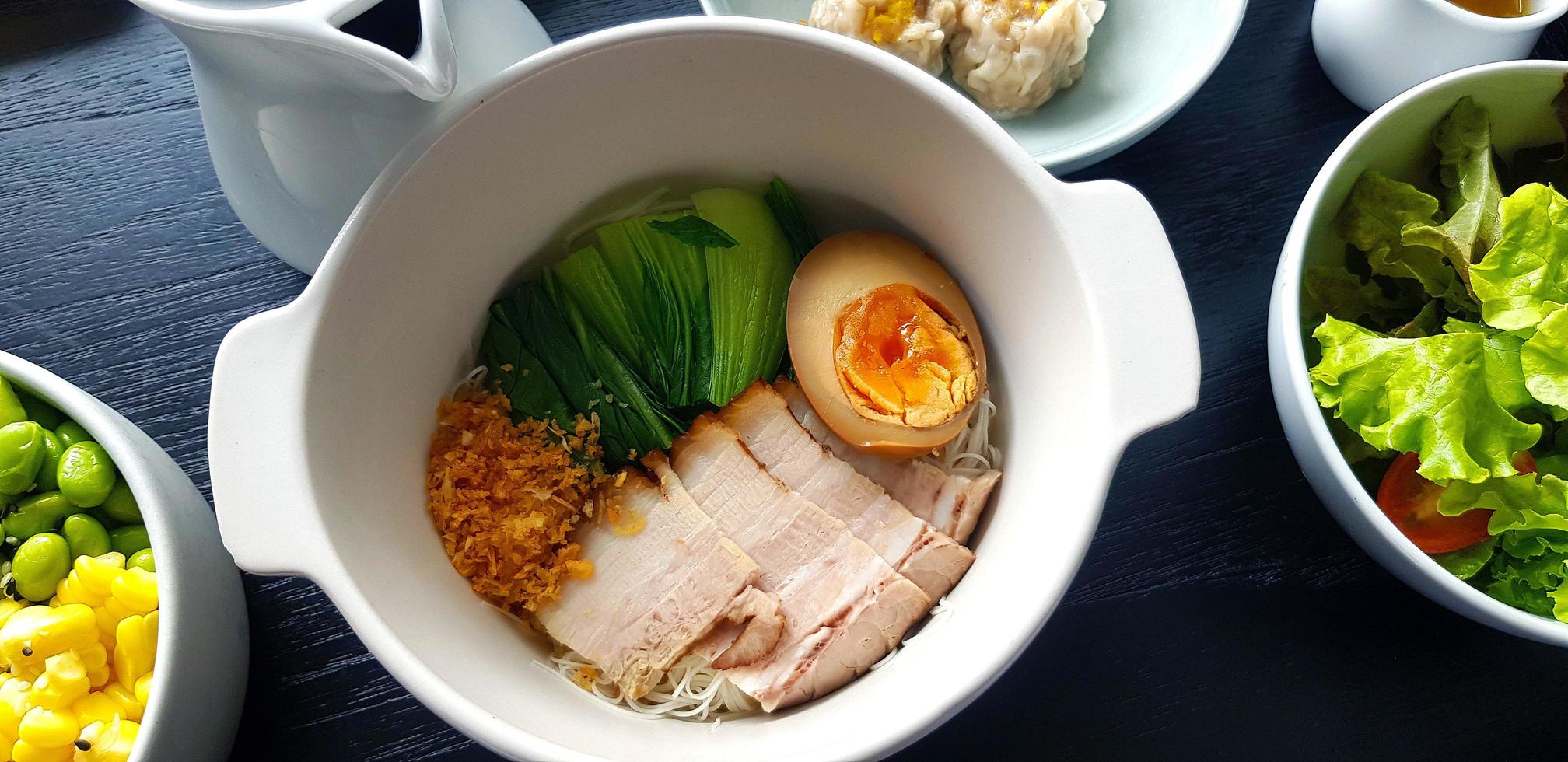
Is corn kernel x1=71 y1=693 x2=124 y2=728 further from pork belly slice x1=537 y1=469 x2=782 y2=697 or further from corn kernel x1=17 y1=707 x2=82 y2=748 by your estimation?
pork belly slice x1=537 y1=469 x2=782 y2=697

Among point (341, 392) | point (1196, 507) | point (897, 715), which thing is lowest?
point (1196, 507)

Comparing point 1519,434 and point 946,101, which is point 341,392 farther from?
point 1519,434

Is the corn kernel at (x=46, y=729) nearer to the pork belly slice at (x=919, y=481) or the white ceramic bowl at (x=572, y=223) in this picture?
the white ceramic bowl at (x=572, y=223)

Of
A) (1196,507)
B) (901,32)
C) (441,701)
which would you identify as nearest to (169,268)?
(441,701)

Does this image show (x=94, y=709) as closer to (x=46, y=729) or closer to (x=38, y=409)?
(x=46, y=729)

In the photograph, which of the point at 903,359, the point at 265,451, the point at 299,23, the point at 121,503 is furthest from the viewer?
the point at 903,359

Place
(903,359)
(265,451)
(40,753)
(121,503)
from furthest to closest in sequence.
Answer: (903,359) → (121,503) → (40,753) → (265,451)

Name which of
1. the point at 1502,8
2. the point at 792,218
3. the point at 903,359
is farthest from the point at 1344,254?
the point at 792,218

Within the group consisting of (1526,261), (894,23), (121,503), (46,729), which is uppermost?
(894,23)
